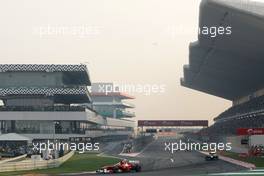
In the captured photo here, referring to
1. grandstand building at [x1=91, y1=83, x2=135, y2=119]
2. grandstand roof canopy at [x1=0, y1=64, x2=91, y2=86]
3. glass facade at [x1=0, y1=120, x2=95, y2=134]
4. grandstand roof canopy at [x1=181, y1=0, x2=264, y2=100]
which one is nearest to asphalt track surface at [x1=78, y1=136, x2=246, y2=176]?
grandstand roof canopy at [x1=181, y1=0, x2=264, y2=100]

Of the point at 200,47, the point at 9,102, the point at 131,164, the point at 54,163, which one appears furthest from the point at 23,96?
the point at 131,164

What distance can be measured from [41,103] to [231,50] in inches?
1539

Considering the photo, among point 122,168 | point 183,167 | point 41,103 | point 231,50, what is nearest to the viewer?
point 122,168

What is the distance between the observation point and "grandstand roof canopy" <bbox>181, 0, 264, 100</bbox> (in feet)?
205

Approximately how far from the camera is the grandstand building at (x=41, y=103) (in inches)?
3888

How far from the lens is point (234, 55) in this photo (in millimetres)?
86500

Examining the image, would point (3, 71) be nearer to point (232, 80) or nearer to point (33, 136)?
point (33, 136)

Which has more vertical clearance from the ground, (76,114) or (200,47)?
(200,47)

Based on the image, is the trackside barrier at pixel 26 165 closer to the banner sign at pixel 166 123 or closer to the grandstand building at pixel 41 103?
the banner sign at pixel 166 123

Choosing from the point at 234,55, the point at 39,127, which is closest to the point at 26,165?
the point at 234,55

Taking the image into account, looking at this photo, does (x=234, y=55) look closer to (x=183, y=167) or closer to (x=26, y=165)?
(x=183, y=167)

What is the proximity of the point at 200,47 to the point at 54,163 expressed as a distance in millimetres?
46914

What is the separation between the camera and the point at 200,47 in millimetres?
93562

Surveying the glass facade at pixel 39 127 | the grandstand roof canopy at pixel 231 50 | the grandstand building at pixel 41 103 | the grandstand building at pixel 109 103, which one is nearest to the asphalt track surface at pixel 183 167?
the grandstand roof canopy at pixel 231 50
